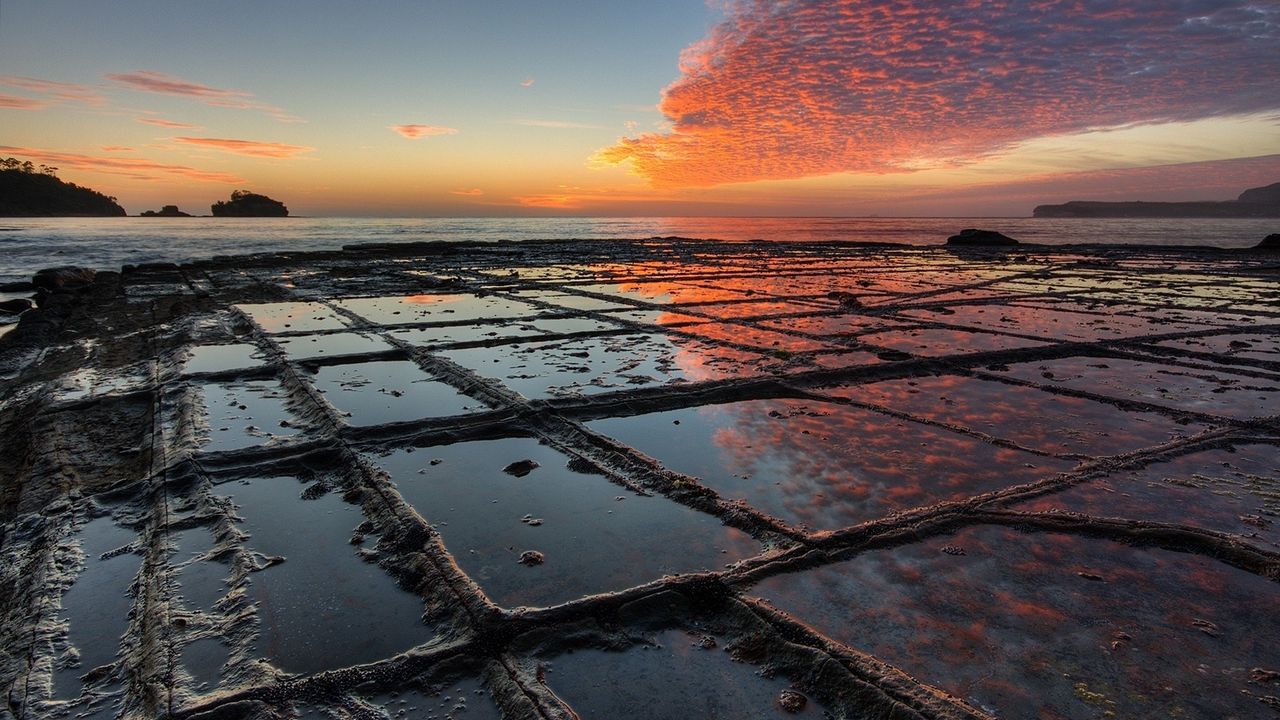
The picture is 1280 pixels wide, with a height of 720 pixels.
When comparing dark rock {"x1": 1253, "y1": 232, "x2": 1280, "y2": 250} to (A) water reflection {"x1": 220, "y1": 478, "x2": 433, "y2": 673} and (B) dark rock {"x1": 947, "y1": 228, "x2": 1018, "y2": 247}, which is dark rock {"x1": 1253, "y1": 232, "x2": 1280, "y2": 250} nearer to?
(B) dark rock {"x1": 947, "y1": 228, "x2": 1018, "y2": 247}

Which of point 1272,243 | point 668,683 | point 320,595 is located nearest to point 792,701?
point 668,683

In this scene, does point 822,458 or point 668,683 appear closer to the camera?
point 668,683

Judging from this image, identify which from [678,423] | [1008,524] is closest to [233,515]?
[678,423]

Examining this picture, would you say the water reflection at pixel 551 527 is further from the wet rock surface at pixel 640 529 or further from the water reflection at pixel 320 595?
the water reflection at pixel 320 595

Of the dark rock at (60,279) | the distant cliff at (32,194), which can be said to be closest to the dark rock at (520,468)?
the dark rock at (60,279)

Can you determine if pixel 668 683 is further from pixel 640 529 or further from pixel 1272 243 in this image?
pixel 1272 243

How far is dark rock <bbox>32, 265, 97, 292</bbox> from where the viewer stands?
43.9 feet

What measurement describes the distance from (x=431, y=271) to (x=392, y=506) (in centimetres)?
1446

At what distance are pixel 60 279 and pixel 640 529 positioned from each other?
16770 millimetres

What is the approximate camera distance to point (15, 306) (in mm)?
11680

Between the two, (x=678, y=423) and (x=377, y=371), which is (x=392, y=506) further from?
(x=377, y=371)

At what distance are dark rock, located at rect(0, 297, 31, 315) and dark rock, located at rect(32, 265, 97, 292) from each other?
958mm

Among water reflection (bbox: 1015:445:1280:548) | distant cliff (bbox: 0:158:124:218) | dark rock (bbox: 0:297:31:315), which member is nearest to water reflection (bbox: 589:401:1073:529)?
water reflection (bbox: 1015:445:1280:548)

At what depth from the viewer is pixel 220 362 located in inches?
245
